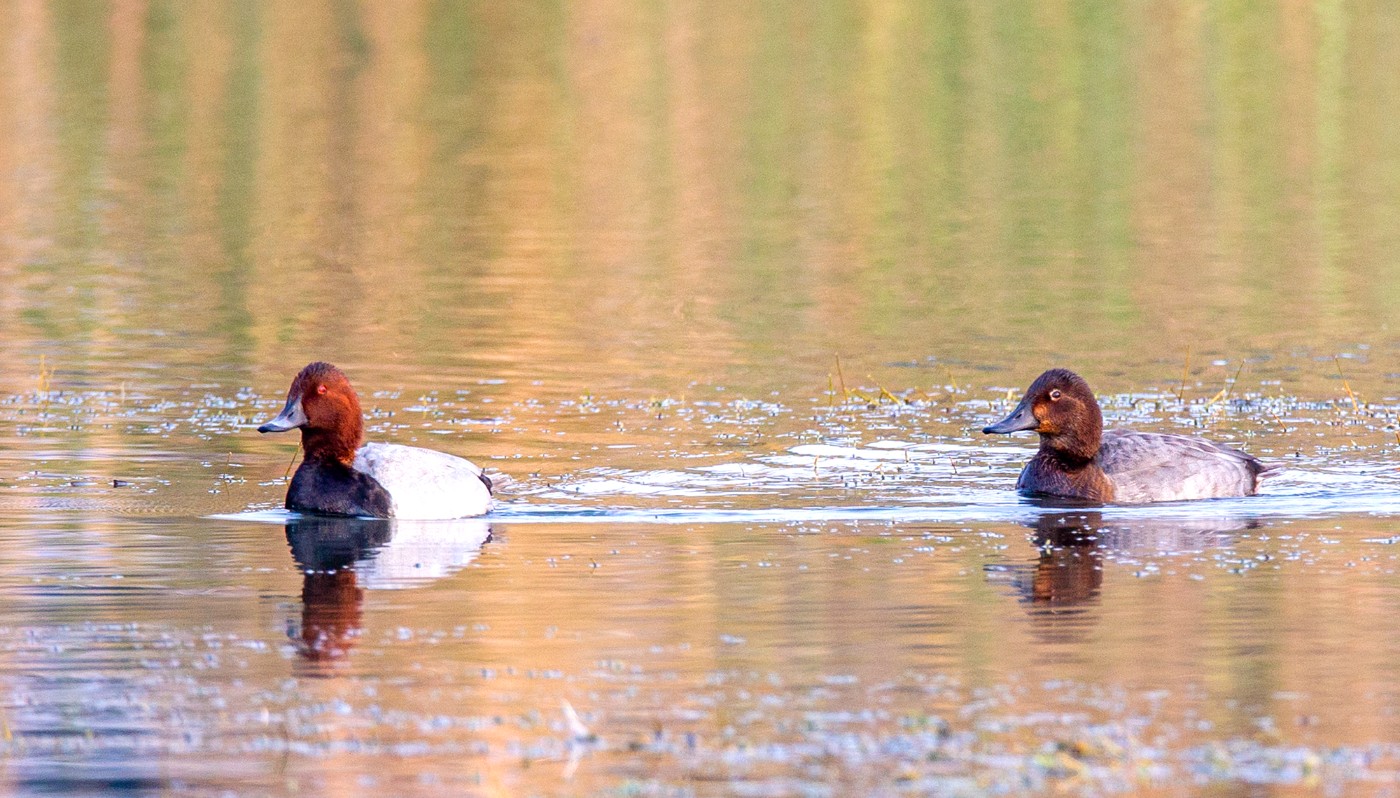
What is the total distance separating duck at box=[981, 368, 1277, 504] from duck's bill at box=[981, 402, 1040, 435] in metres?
0.01

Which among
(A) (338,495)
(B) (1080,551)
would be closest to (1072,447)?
(B) (1080,551)

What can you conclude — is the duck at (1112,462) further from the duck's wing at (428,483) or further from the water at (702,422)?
the duck's wing at (428,483)

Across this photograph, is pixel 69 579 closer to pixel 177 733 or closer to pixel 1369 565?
pixel 177 733

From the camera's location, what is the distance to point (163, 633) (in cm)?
1029

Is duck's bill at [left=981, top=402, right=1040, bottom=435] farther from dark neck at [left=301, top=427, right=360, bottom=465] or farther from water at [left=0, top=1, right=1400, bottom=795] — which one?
dark neck at [left=301, top=427, right=360, bottom=465]

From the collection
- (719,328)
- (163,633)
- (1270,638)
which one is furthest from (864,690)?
(719,328)

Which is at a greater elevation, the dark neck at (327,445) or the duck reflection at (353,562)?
the dark neck at (327,445)

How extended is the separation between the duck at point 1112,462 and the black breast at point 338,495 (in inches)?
154

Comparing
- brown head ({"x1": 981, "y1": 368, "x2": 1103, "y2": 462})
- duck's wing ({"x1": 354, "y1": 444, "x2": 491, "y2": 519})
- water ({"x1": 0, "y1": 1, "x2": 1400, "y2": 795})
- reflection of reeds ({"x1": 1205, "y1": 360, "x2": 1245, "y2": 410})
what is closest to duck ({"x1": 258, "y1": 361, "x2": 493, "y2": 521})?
duck's wing ({"x1": 354, "y1": 444, "x2": 491, "y2": 519})

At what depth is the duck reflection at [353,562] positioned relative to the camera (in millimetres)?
10305

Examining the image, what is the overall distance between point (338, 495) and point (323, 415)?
0.55 m

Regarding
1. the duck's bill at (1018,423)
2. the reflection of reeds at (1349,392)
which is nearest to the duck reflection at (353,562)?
the duck's bill at (1018,423)

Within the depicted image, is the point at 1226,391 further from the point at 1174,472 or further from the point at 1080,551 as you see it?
the point at 1080,551

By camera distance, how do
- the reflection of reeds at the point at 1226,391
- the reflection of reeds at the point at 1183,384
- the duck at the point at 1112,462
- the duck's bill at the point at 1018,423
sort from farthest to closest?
1. the reflection of reeds at the point at 1183,384
2. the reflection of reeds at the point at 1226,391
3. the duck's bill at the point at 1018,423
4. the duck at the point at 1112,462
